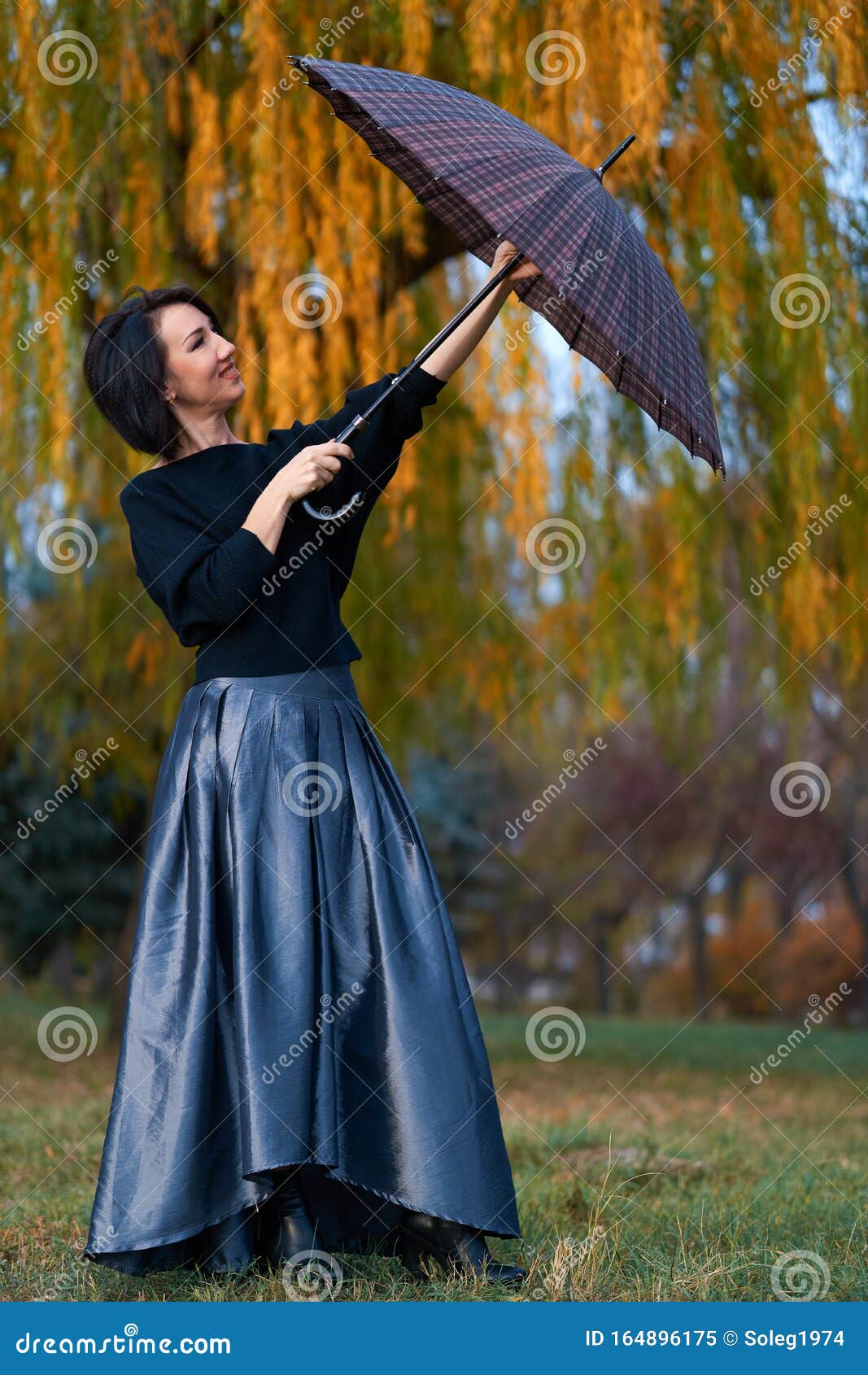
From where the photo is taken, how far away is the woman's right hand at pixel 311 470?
7.82 feet

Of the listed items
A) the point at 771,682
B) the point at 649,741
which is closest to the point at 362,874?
the point at 771,682

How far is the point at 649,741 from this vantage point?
16.8 m

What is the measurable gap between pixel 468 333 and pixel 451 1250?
162 cm

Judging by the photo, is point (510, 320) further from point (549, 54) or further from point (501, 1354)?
point (501, 1354)

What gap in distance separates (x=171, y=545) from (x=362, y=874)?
673 mm

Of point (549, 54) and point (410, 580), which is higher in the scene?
point (549, 54)

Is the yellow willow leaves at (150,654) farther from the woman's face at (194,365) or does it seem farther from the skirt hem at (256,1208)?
the skirt hem at (256,1208)

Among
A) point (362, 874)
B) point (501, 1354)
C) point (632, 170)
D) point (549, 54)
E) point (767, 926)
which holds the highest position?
point (549, 54)
